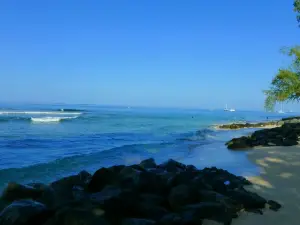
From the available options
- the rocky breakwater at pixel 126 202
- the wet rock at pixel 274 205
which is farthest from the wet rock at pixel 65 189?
the wet rock at pixel 274 205

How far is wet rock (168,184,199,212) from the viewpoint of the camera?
4.27 metres

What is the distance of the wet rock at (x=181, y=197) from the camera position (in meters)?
4.27

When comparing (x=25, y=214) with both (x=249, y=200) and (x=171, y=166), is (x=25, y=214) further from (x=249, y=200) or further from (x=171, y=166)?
(x=171, y=166)

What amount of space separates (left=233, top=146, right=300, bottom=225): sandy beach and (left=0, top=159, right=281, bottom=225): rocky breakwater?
21 cm

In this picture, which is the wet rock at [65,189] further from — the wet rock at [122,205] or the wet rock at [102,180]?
the wet rock at [122,205]

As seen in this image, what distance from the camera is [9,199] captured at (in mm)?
4363

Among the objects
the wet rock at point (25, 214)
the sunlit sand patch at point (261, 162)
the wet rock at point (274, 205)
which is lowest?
the sunlit sand patch at point (261, 162)

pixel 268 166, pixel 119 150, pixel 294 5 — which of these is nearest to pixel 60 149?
pixel 119 150

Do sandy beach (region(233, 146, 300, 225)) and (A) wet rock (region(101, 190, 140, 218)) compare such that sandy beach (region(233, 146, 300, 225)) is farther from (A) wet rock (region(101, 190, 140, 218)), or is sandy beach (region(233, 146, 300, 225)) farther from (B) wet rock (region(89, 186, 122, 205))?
(B) wet rock (region(89, 186, 122, 205))

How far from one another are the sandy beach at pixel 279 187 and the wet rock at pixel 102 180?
1983 millimetres

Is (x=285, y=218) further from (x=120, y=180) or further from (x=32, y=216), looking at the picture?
(x=32, y=216)

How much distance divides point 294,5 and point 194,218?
74.6 ft

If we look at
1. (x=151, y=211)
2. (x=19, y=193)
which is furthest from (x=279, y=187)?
(x=19, y=193)

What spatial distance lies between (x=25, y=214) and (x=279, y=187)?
4758 mm
